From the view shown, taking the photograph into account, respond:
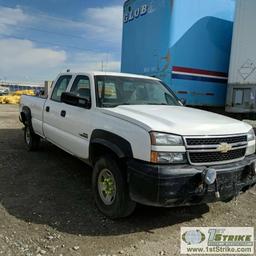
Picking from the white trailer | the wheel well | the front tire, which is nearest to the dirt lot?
the front tire

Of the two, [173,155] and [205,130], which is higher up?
[205,130]

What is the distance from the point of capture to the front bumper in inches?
127

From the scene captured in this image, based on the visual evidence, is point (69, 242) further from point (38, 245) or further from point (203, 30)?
point (203, 30)

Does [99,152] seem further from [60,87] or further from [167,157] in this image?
[60,87]

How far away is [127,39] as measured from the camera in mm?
9039

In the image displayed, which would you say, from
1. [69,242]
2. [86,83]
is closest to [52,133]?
[86,83]

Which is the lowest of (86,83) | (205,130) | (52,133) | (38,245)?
(38,245)

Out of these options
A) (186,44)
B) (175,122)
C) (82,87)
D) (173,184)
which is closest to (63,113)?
(82,87)

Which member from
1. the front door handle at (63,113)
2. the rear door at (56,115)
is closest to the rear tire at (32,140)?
the rear door at (56,115)

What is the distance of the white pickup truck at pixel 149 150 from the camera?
330 centimetres

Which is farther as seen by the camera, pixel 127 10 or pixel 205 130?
pixel 127 10

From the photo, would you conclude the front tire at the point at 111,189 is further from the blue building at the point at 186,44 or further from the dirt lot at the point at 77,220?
the blue building at the point at 186,44

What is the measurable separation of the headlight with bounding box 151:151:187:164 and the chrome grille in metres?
0.10

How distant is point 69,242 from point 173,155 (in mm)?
1473
